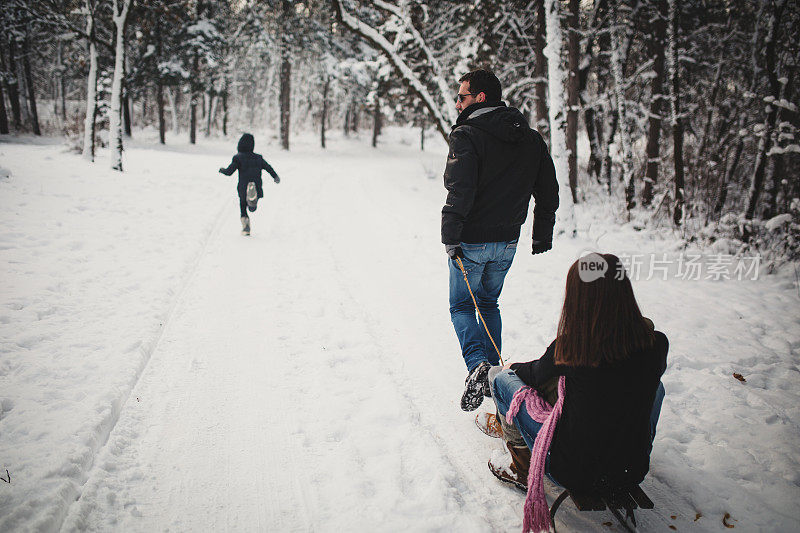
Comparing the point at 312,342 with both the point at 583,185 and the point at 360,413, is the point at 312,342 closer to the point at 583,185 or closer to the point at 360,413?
the point at 360,413

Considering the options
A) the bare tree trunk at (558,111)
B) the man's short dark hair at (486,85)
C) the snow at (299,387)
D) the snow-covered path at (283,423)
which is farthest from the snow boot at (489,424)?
the bare tree trunk at (558,111)

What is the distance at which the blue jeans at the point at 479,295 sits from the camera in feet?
9.68

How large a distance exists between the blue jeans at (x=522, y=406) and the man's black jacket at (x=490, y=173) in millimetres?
988

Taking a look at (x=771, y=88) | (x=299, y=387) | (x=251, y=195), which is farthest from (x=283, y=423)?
(x=771, y=88)

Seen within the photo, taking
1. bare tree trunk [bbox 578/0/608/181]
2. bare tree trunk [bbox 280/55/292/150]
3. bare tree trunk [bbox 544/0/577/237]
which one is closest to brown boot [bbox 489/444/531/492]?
bare tree trunk [bbox 544/0/577/237]

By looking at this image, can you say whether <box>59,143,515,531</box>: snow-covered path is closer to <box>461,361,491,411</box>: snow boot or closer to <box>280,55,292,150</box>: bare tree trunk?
<box>461,361,491,411</box>: snow boot

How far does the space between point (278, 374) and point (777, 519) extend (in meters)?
3.62

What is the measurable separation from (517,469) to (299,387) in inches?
74.3

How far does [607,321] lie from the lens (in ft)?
5.84

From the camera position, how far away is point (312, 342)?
4.09 metres

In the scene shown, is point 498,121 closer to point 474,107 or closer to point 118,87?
point 474,107

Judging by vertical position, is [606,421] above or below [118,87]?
below

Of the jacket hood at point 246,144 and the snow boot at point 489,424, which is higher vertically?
the jacket hood at point 246,144

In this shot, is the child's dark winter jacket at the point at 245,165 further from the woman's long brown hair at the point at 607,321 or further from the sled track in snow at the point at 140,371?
the woman's long brown hair at the point at 607,321
